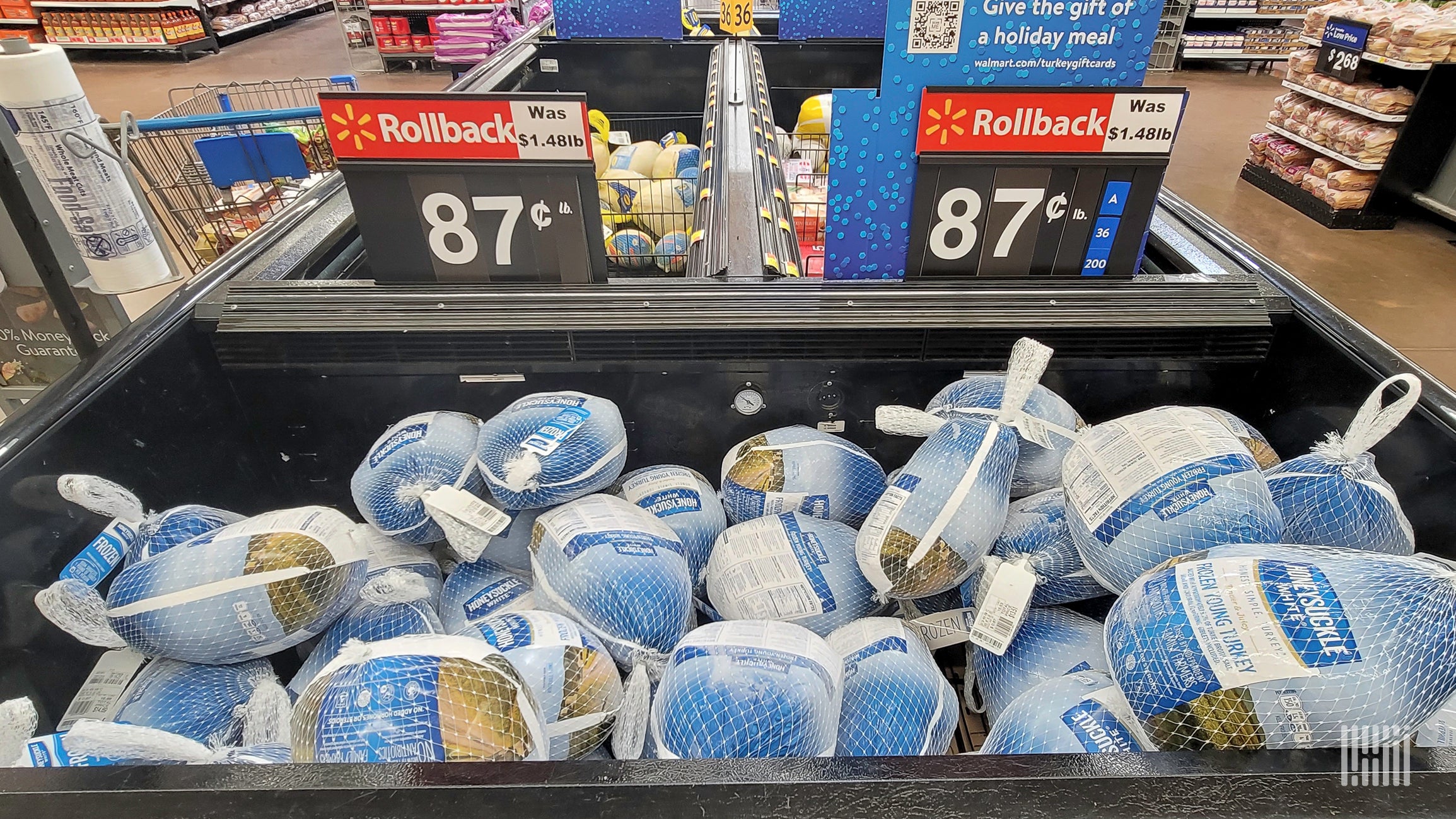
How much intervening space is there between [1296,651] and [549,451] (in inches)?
36.6

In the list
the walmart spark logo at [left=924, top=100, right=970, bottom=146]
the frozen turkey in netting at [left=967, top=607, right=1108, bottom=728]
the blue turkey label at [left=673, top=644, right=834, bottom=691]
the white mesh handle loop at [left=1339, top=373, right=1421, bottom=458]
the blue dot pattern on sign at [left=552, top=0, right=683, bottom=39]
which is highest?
the walmart spark logo at [left=924, top=100, right=970, bottom=146]

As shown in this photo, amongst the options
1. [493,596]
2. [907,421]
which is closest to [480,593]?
[493,596]

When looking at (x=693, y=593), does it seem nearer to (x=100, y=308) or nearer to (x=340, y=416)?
(x=340, y=416)

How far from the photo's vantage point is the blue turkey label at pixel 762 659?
0.89 m

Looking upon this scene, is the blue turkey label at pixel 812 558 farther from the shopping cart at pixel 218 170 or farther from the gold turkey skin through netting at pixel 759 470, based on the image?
the shopping cart at pixel 218 170

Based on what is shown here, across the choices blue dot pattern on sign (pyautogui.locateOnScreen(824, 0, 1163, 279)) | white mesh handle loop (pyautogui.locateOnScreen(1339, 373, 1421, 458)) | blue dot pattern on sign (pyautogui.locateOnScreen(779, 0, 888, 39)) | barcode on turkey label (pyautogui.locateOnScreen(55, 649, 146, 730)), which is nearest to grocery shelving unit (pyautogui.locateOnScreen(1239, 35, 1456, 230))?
blue dot pattern on sign (pyautogui.locateOnScreen(779, 0, 888, 39))

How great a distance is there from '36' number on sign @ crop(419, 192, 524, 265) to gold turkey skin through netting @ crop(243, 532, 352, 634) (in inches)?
21.9

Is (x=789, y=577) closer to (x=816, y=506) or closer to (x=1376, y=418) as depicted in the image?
(x=816, y=506)

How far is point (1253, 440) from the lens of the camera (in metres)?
1.19

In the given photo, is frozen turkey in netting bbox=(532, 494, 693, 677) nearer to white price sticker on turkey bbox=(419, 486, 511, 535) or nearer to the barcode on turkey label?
white price sticker on turkey bbox=(419, 486, 511, 535)

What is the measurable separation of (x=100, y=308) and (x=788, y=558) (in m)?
2.17

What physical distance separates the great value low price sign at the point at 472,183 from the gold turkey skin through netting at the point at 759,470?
444 millimetres

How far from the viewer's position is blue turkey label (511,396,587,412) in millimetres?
1198

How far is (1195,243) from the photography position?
155 cm
